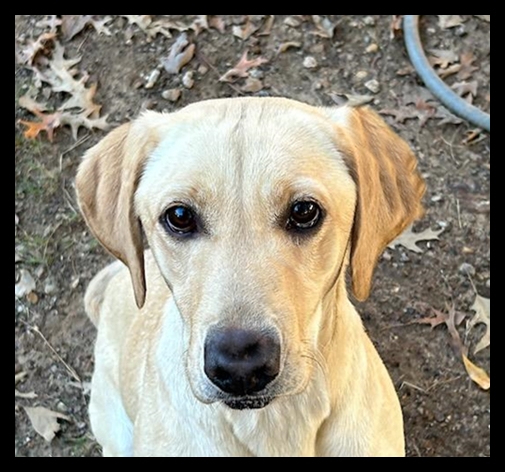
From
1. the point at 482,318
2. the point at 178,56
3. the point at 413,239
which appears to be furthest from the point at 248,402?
the point at 178,56

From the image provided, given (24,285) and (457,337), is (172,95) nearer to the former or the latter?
(24,285)

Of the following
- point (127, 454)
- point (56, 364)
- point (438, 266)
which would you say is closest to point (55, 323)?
point (56, 364)

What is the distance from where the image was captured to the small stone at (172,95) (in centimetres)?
557

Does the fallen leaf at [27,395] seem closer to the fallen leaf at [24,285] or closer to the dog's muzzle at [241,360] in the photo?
the fallen leaf at [24,285]

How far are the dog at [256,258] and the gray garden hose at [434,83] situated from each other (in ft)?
7.97

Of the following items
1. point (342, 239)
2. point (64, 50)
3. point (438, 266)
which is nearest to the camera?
point (342, 239)

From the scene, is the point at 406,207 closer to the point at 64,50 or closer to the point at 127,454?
the point at 127,454

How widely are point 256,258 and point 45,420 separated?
2627 mm

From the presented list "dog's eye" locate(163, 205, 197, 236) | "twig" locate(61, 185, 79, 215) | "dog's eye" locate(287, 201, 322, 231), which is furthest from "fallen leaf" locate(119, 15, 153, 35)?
"dog's eye" locate(287, 201, 322, 231)

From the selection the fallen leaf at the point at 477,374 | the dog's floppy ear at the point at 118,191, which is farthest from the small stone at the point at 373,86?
the dog's floppy ear at the point at 118,191

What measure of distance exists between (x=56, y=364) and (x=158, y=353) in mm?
1919

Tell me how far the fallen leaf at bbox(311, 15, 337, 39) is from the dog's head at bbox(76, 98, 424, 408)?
292cm

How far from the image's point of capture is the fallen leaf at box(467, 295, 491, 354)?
460 centimetres

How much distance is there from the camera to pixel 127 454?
12.7 feet
